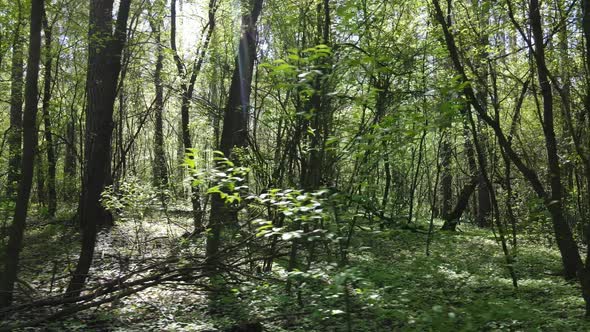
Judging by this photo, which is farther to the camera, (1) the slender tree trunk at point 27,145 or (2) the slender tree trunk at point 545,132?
(1) the slender tree trunk at point 27,145

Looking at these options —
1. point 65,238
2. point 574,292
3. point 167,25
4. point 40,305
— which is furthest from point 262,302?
point 167,25

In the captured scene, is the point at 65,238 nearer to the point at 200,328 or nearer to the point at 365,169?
the point at 200,328

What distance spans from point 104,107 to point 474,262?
24.0 feet

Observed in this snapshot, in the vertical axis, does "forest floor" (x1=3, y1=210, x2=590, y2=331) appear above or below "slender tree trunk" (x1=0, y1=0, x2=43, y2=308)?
below

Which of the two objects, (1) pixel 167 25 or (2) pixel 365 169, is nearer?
(2) pixel 365 169

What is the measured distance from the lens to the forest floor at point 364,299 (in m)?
3.15

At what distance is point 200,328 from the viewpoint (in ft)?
17.6

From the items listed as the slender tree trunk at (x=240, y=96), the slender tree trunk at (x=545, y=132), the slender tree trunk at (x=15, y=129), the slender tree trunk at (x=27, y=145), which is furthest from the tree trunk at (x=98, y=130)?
the slender tree trunk at (x=15, y=129)

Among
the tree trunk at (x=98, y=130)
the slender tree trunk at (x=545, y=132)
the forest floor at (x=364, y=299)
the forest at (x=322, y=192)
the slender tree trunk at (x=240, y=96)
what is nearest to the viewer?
the forest floor at (x=364, y=299)

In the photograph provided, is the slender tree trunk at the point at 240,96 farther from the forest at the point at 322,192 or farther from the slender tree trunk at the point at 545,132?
the slender tree trunk at the point at 545,132

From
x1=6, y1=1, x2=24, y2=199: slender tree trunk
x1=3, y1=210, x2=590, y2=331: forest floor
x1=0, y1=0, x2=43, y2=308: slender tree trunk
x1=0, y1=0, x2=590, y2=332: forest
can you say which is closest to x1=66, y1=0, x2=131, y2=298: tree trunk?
x1=0, y1=0, x2=590, y2=332: forest

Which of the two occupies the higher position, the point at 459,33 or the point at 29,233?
the point at 459,33

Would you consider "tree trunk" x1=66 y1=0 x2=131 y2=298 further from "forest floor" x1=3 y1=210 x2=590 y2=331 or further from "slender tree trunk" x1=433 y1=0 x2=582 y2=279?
"slender tree trunk" x1=433 y1=0 x2=582 y2=279

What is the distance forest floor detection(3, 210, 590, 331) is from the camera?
3154 mm
